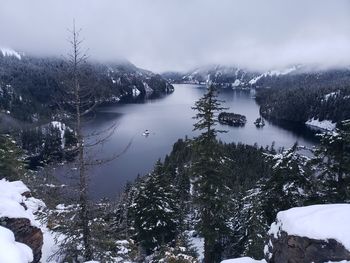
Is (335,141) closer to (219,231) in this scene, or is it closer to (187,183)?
(219,231)

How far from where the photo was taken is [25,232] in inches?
574

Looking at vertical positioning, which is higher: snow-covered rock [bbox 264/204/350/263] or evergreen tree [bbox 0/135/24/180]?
snow-covered rock [bbox 264/204/350/263]

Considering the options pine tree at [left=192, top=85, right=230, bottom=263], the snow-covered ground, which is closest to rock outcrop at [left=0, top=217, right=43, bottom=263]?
the snow-covered ground

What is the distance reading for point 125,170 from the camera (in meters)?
97.2

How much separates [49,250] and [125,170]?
7731 cm

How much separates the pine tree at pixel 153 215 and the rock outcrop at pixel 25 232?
24.6 m

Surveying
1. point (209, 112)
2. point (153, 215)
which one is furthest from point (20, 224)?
point (153, 215)

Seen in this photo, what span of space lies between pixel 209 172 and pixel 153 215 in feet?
55.7

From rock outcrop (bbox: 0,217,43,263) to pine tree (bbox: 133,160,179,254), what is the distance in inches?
967

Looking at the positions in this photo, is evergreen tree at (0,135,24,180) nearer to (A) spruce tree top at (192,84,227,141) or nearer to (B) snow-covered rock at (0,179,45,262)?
(A) spruce tree top at (192,84,227,141)

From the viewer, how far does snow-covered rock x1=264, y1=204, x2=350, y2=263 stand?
10.6 meters

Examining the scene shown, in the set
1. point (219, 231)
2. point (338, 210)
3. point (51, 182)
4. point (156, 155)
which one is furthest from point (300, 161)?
A: point (156, 155)

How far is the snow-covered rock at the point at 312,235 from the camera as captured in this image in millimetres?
10648

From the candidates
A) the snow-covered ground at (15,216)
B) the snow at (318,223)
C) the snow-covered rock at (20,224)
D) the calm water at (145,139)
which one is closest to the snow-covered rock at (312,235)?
the snow at (318,223)
